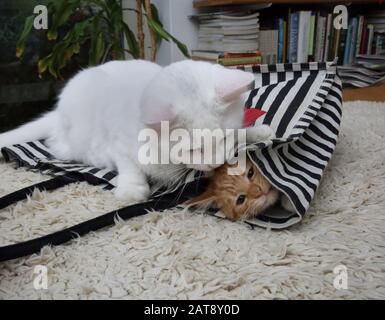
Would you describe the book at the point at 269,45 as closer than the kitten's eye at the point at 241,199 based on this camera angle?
No

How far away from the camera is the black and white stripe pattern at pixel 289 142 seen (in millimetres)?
765

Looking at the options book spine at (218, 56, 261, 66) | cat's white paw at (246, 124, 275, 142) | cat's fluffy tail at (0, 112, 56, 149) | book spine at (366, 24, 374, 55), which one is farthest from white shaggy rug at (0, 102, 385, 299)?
book spine at (366, 24, 374, 55)

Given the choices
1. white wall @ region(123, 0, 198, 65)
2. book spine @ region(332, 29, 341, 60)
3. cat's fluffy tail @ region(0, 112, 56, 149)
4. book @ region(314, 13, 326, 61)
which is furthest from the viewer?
book spine @ region(332, 29, 341, 60)

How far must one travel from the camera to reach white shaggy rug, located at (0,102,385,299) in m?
0.58

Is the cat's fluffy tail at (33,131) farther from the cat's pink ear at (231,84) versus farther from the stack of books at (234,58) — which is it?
the stack of books at (234,58)

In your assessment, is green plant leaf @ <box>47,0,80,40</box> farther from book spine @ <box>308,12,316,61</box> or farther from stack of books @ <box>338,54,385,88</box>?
stack of books @ <box>338,54,385,88</box>

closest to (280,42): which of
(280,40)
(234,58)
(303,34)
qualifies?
(280,40)

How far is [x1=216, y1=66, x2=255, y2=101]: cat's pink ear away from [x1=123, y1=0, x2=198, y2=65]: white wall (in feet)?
4.46

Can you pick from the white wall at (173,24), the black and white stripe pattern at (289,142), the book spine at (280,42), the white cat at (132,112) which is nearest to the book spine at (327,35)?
the book spine at (280,42)

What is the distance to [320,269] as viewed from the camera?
617 mm

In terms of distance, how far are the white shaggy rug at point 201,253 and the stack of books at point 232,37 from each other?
118 centimetres

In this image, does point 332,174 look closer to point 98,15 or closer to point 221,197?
point 221,197

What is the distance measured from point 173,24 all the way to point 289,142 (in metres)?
1.45
